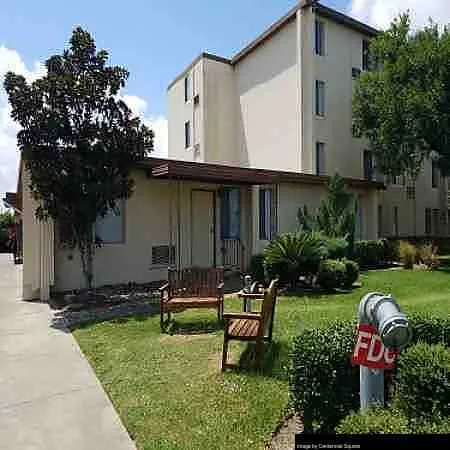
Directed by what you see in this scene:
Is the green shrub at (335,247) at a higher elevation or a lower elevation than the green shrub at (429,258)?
higher

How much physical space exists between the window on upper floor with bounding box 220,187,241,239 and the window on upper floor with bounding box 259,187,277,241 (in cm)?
118

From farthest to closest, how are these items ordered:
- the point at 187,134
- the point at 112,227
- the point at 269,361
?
the point at 187,134 → the point at 112,227 → the point at 269,361

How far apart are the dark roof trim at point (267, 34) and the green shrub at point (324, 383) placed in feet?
68.2

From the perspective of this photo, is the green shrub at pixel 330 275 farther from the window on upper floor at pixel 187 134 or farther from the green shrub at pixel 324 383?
the window on upper floor at pixel 187 134

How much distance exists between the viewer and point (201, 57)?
25469mm

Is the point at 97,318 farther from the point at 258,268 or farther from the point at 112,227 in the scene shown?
the point at 258,268

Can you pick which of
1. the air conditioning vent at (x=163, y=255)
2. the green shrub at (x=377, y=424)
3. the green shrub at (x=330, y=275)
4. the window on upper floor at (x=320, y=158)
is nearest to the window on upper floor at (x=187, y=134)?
the window on upper floor at (x=320, y=158)

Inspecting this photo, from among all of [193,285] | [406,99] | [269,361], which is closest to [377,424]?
[269,361]

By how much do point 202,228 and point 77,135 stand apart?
5.23 metres

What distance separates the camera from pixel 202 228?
47.1 feet

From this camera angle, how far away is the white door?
1416 cm

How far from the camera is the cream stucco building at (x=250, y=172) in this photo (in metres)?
12.6

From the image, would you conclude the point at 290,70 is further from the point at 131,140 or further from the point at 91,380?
the point at 91,380

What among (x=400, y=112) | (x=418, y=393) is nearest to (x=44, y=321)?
(x=418, y=393)
